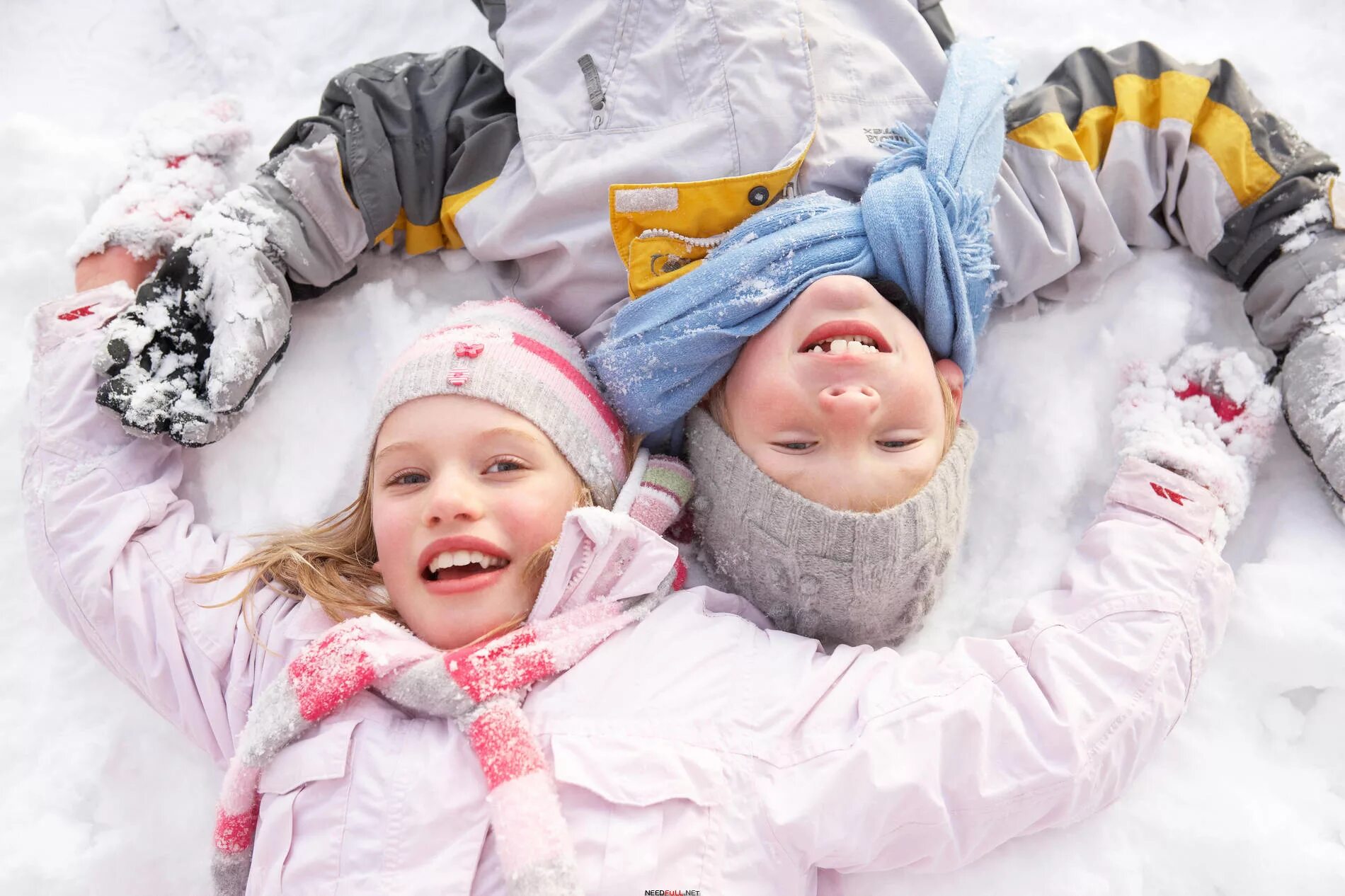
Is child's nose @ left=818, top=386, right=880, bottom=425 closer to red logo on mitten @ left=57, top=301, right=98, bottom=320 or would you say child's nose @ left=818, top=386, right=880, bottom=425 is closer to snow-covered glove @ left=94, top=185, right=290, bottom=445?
snow-covered glove @ left=94, top=185, right=290, bottom=445

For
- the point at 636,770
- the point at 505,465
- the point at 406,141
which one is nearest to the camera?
the point at 636,770

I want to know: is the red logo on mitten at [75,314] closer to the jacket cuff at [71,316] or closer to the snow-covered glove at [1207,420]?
the jacket cuff at [71,316]

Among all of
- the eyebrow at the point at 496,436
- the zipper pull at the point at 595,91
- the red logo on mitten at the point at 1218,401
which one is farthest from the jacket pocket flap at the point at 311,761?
the red logo on mitten at the point at 1218,401

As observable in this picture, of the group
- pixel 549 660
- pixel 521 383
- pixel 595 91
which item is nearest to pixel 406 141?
pixel 595 91

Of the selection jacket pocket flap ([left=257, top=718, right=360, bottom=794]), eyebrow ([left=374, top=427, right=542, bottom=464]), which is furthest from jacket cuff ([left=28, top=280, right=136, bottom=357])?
jacket pocket flap ([left=257, top=718, right=360, bottom=794])

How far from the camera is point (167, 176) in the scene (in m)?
2.13

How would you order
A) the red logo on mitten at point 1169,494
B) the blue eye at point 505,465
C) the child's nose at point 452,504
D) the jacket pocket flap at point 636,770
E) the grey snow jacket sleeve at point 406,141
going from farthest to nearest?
the grey snow jacket sleeve at point 406,141 → the red logo on mitten at point 1169,494 → the blue eye at point 505,465 → the child's nose at point 452,504 → the jacket pocket flap at point 636,770

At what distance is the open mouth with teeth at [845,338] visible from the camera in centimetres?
178

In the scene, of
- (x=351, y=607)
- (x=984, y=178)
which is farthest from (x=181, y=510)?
(x=984, y=178)

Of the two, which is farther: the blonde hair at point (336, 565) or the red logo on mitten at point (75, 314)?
the red logo on mitten at point (75, 314)

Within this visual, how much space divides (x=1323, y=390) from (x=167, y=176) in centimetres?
243

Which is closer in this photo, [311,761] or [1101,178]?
[311,761]

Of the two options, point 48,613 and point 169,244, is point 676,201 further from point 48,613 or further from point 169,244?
point 48,613

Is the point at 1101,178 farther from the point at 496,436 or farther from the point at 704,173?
the point at 496,436
